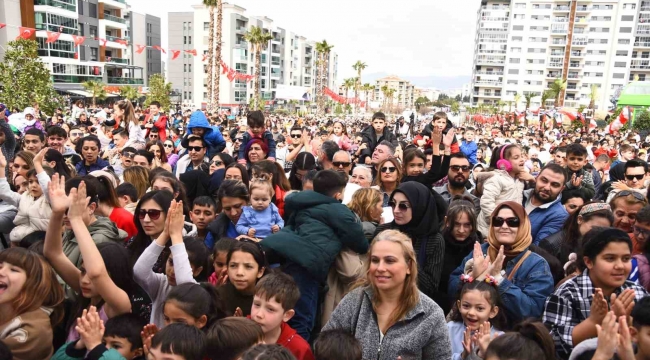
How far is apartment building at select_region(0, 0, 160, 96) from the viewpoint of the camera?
40.9 metres

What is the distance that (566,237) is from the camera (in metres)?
4.43

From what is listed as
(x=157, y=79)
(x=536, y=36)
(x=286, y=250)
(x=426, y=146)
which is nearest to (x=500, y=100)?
(x=536, y=36)

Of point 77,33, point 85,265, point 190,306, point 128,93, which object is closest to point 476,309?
point 190,306

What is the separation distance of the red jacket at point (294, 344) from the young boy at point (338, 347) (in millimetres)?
284

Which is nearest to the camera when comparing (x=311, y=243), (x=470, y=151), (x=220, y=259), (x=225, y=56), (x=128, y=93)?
(x=311, y=243)

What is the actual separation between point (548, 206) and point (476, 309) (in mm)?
2250

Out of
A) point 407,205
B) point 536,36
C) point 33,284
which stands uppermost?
point 536,36

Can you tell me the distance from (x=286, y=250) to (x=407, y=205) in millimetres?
1065

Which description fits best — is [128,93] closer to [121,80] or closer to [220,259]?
[121,80]

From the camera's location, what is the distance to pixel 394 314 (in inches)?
106

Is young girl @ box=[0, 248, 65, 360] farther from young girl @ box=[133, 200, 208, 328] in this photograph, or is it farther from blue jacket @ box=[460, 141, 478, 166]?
blue jacket @ box=[460, 141, 478, 166]

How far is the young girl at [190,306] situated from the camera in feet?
9.41

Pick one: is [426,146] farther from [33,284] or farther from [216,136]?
[33,284]

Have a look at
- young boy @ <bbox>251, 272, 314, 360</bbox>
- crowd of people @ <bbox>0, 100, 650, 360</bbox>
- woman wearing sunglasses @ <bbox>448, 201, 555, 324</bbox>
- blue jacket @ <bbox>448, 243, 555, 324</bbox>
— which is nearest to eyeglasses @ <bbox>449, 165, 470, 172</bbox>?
crowd of people @ <bbox>0, 100, 650, 360</bbox>
